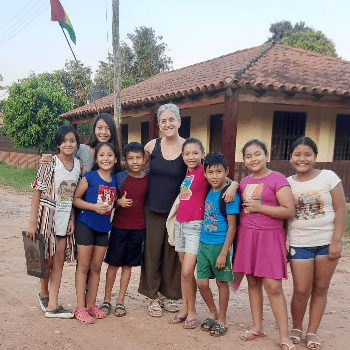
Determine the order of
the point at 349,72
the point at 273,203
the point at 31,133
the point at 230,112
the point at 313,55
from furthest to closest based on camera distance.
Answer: the point at 31,133, the point at 313,55, the point at 349,72, the point at 230,112, the point at 273,203

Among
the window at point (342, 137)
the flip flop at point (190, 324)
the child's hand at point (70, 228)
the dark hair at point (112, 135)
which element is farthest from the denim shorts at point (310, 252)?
the window at point (342, 137)

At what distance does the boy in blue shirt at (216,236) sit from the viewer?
8.90 ft

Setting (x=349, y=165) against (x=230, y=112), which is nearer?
(x=230, y=112)

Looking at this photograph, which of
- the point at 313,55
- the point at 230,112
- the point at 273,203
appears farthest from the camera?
the point at 313,55

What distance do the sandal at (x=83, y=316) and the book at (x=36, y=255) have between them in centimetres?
41

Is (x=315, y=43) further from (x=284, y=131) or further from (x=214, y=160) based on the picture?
(x=214, y=160)

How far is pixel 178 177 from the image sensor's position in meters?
3.03

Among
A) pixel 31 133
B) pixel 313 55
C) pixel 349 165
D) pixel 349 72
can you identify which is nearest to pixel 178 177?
pixel 349 165

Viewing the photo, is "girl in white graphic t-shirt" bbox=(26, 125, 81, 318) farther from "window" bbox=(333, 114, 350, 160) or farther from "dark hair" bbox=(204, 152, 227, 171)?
"window" bbox=(333, 114, 350, 160)

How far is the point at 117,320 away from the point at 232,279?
1066mm

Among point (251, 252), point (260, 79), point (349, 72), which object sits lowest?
point (251, 252)

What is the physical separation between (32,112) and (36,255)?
49.7 ft

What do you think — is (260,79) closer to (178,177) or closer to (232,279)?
(178,177)

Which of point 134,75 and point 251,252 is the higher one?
point 134,75
